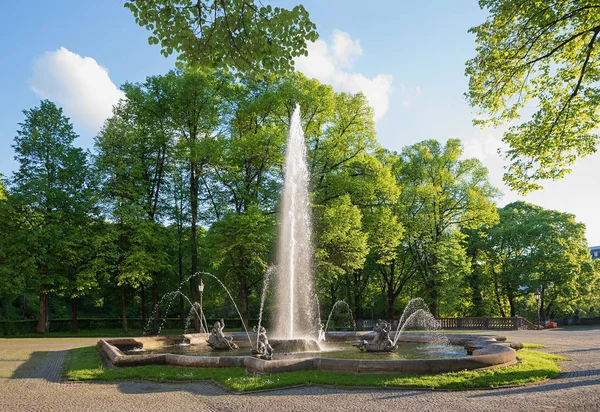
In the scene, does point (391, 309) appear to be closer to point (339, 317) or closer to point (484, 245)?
point (339, 317)

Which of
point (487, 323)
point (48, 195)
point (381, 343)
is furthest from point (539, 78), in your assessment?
point (48, 195)

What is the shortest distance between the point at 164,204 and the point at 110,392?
2802 centimetres

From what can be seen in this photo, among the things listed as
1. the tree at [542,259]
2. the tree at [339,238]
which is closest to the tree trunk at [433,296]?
the tree at [542,259]

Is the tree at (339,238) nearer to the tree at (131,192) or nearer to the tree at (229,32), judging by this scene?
the tree at (131,192)

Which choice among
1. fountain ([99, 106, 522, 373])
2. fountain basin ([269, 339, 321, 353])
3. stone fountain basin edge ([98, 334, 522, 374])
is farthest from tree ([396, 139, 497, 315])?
stone fountain basin edge ([98, 334, 522, 374])

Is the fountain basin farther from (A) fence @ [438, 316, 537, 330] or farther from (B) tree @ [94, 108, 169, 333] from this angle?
(A) fence @ [438, 316, 537, 330]

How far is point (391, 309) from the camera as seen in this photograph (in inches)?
1533

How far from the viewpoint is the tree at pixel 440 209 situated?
37.8 meters

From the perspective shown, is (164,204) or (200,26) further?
(164,204)

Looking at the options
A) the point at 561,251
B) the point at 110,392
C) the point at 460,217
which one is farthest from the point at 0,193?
the point at 561,251

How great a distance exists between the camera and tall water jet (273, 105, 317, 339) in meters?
24.3

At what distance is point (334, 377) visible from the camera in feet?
33.4

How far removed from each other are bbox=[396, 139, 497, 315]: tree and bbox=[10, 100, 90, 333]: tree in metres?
25.0

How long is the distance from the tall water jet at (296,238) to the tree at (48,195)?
14.4 meters
